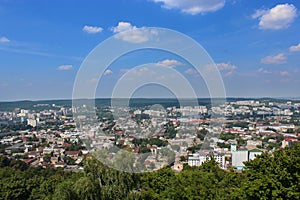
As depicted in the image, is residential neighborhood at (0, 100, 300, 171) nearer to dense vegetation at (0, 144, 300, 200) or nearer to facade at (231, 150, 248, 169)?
facade at (231, 150, 248, 169)

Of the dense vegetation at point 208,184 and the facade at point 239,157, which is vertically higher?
the dense vegetation at point 208,184

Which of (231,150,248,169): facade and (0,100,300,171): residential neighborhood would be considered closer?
(0,100,300,171): residential neighborhood

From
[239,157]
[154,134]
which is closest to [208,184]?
[154,134]

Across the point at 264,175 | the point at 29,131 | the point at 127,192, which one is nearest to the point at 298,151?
the point at 264,175

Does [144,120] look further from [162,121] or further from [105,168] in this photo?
[105,168]

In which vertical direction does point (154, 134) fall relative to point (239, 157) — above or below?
above

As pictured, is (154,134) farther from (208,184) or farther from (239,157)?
(239,157)

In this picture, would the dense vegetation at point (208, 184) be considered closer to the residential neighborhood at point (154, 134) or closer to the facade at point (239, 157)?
the residential neighborhood at point (154, 134)

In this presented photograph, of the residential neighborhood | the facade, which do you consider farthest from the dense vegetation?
the facade

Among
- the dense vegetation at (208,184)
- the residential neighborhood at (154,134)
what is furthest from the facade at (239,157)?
the dense vegetation at (208,184)

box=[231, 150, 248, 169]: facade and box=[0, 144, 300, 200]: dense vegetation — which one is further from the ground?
box=[0, 144, 300, 200]: dense vegetation

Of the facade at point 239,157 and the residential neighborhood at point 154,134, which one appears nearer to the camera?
the residential neighborhood at point 154,134
